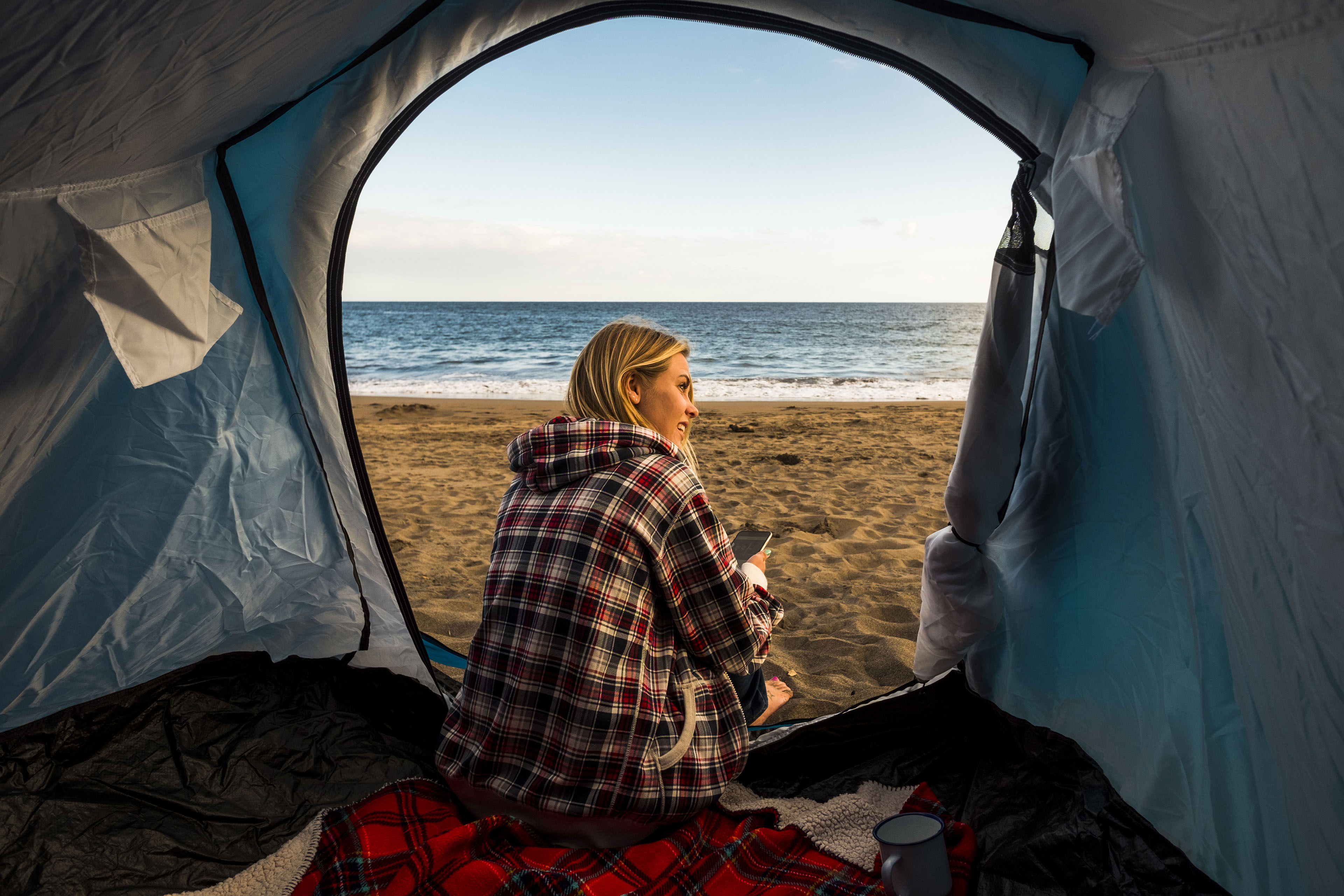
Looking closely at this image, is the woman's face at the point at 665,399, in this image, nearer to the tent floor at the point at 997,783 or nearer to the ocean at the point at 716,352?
the ocean at the point at 716,352

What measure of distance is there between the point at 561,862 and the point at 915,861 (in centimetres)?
64

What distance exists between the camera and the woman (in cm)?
144

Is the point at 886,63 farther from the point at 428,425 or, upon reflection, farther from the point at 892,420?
the point at 428,425

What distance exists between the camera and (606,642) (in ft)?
4.73

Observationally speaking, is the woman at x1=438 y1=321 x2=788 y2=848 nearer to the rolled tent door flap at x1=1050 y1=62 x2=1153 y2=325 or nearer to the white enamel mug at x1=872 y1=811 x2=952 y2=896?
the white enamel mug at x1=872 y1=811 x2=952 y2=896

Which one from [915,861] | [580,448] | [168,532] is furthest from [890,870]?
[168,532]

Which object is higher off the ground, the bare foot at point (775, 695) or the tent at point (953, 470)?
the tent at point (953, 470)

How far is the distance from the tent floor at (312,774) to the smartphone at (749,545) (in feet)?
1.55

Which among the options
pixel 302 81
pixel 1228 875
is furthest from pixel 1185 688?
pixel 302 81

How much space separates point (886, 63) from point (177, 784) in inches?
91.9

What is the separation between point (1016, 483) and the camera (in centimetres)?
178

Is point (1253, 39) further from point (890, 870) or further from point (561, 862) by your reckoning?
point (561, 862)

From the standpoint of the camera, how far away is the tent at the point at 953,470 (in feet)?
2.95

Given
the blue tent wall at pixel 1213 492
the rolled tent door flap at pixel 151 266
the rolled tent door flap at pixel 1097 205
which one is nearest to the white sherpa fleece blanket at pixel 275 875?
the rolled tent door flap at pixel 151 266
